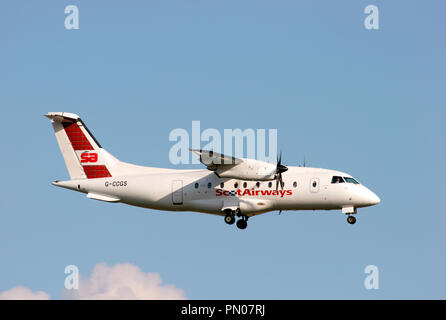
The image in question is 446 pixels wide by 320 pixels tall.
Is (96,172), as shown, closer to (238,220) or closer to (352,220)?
(238,220)

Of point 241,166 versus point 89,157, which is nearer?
point 241,166

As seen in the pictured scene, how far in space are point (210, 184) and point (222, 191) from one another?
797 millimetres

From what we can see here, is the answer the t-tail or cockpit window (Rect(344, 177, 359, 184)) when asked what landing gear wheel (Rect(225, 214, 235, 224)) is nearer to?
cockpit window (Rect(344, 177, 359, 184))

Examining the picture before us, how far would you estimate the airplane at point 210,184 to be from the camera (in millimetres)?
42969

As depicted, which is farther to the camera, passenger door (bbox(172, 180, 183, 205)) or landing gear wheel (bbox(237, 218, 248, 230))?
landing gear wheel (bbox(237, 218, 248, 230))

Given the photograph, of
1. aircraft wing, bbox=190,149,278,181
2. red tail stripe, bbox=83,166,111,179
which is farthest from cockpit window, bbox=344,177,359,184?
red tail stripe, bbox=83,166,111,179

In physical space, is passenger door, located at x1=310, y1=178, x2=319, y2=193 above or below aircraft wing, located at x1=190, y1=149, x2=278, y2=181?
below

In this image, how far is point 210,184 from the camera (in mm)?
44812

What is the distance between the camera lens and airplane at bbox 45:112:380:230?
43.0 meters

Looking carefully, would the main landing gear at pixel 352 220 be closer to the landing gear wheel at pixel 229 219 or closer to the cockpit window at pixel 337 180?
the cockpit window at pixel 337 180

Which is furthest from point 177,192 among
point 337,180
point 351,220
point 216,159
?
point 351,220

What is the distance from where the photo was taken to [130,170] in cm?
4678

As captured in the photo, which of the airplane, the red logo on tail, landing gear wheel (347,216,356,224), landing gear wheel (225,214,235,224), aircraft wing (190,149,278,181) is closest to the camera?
aircraft wing (190,149,278,181)
